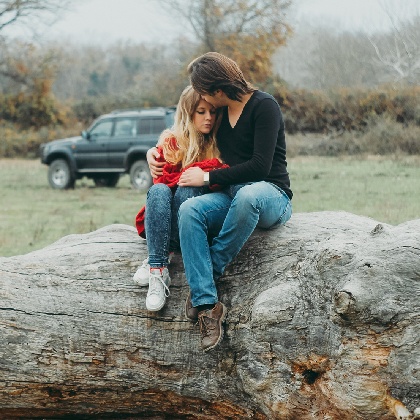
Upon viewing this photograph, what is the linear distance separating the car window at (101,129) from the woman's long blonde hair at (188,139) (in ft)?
63.3

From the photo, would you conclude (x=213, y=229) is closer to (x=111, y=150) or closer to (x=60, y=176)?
(x=111, y=150)

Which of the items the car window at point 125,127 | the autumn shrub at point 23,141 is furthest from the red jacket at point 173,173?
the autumn shrub at point 23,141

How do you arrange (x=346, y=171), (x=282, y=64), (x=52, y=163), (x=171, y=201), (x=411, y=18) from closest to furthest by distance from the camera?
(x=171, y=201), (x=346, y=171), (x=52, y=163), (x=411, y=18), (x=282, y=64)

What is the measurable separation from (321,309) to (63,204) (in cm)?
1513

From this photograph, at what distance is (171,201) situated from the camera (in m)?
5.08

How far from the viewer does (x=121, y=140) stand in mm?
23750

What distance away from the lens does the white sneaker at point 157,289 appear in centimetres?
484

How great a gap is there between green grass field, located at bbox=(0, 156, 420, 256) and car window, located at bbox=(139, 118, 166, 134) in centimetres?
183

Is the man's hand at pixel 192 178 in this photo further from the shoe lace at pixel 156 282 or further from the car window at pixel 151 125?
the car window at pixel 151 125

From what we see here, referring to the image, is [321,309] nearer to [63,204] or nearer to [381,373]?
[381,373]

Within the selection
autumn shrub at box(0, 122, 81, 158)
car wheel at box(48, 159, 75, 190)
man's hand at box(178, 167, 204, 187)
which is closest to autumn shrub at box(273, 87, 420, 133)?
autumn shrub at box(0, 122, 81, 158)

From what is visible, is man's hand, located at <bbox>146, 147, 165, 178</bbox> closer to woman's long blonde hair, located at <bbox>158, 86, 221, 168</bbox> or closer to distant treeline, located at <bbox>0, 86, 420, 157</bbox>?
woman's long blonde hair, located at <bbox>158, 86, 221, 168</bbox>

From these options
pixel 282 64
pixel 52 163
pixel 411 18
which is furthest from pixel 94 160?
pixel 282 64

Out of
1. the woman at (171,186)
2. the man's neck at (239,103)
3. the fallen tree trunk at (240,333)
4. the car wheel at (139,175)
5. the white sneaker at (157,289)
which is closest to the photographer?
the fallen tree trunk at (240,333)
